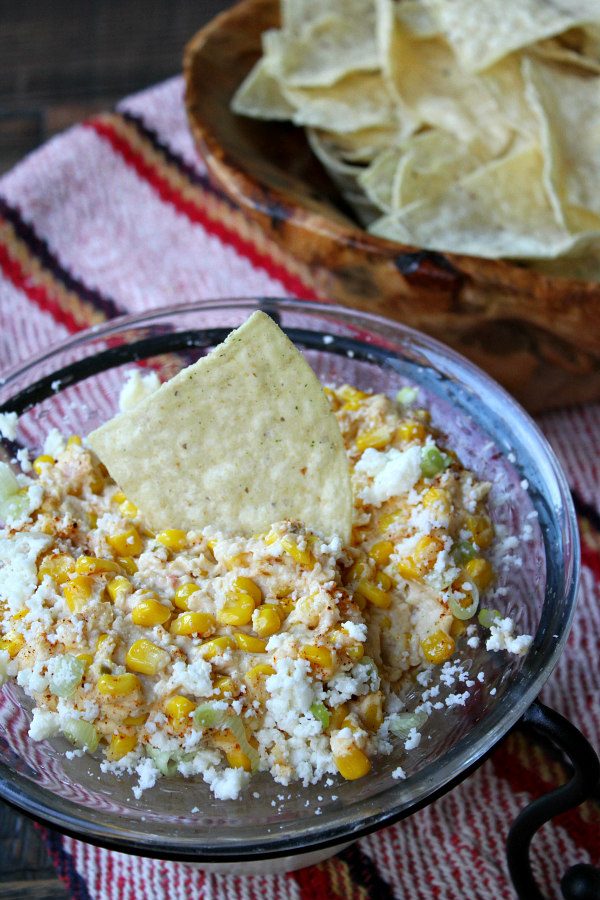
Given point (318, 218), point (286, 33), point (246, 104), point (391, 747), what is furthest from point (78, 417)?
point (286, 33)

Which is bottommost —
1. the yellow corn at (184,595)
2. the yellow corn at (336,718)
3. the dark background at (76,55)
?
the yellow corn at (336,718)

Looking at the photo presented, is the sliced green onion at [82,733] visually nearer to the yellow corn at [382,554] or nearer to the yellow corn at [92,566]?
the yellow corn at [92,566]

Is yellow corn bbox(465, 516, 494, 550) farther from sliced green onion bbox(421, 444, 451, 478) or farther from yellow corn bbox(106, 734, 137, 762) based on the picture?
yellow corn bbox(106, 734, 137, 762)

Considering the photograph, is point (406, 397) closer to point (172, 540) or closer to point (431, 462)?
point (431, 462)

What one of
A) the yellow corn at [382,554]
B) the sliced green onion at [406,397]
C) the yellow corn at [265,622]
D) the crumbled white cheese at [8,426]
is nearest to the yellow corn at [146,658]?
the yellow corn at [265,622]

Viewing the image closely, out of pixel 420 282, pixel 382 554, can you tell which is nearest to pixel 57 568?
pixel 382 554

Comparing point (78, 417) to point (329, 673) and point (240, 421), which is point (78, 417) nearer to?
point (240, 421)
